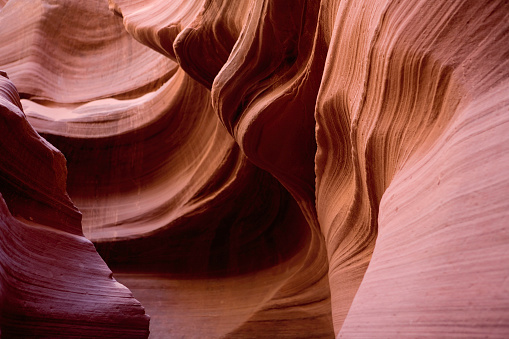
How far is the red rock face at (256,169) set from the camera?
5.11ft

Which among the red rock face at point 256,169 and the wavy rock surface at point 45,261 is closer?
the red rock face at point 256,169

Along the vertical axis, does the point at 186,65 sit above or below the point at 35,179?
above

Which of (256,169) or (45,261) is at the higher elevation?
(45,261)

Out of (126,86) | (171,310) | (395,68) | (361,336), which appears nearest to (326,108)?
(395,68)

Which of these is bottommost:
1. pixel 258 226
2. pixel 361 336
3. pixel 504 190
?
pixel 258 226

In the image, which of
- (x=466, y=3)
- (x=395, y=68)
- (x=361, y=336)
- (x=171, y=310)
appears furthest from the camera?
(x=171, y=310)

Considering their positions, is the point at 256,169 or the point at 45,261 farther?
the point at 256,169

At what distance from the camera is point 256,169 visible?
5.46m

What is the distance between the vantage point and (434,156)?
181 cm

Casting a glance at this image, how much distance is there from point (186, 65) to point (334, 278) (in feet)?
7.87

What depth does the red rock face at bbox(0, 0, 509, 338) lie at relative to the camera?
5.11 feet

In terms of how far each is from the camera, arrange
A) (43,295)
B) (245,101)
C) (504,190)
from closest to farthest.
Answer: (504,190), (43,295), (245,101)

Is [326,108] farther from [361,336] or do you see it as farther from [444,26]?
[361,336]

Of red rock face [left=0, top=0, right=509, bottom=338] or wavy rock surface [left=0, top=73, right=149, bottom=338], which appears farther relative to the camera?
wavy rock surface [left=0, top=73, right=149, bottom=338]
